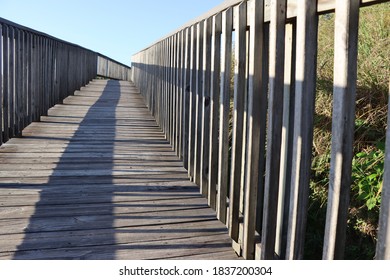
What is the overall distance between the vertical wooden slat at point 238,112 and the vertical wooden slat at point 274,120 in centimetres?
46

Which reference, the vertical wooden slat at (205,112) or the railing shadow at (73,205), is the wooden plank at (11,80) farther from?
the vertical wooden slat at (205,112)

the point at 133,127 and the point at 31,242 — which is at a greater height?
the point at 133,127

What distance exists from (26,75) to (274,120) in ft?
15.2

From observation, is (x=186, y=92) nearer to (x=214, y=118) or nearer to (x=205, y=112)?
(x=205, y=112)

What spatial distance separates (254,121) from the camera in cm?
227

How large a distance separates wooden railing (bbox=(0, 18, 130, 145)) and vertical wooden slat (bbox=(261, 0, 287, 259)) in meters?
3.52

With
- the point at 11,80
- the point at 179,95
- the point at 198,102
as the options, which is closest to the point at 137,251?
the point at 198,102

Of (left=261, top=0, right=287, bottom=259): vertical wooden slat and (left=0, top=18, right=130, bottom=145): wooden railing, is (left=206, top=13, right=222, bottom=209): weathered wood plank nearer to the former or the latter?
(left=261, top=0, right=287, bottom=259): vertical wooden slat

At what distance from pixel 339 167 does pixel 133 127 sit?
5.43 metres

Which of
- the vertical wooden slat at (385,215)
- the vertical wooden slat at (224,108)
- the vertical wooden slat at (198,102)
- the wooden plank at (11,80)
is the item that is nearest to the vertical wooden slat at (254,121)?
the vertical wooden slat at (224,108)

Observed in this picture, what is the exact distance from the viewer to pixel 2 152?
183 inches
